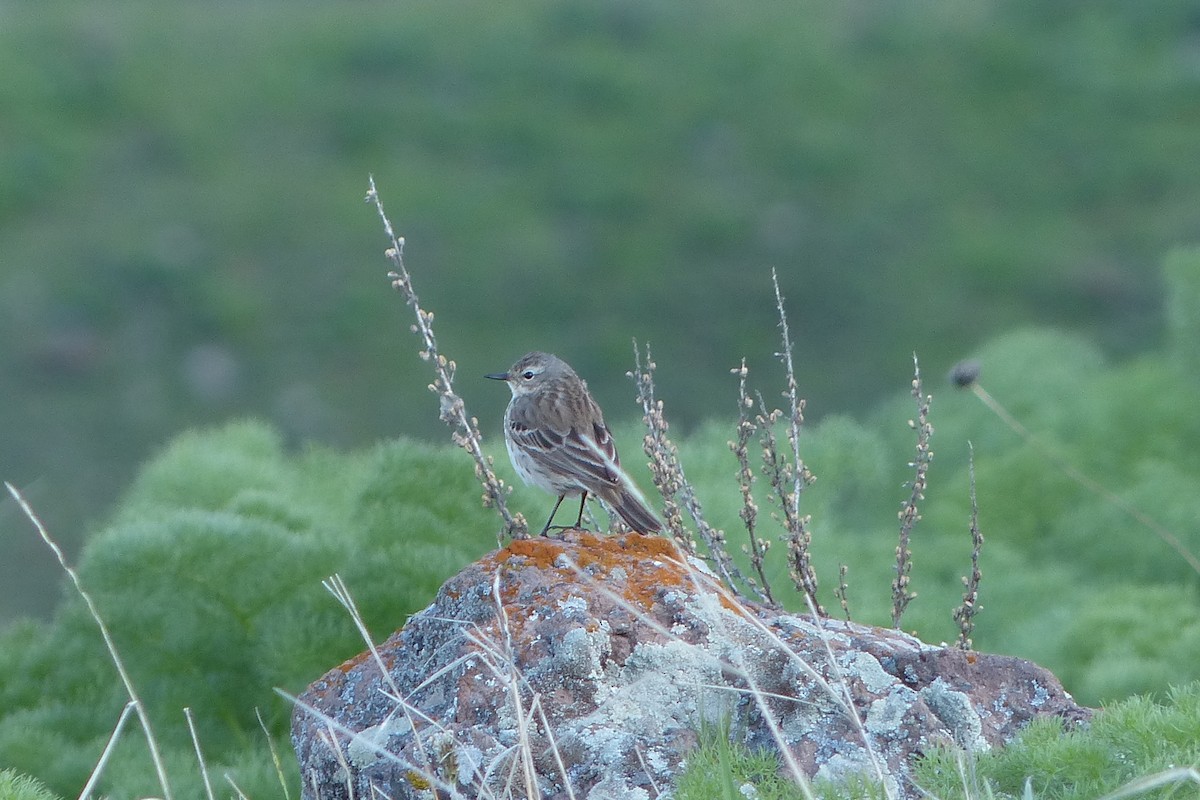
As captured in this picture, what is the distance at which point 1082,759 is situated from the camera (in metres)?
3.82

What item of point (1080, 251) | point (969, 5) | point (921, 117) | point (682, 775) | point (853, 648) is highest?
point (969, 5)

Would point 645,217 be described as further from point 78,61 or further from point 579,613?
point 579,613

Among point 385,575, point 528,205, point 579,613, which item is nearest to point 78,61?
point 528,205

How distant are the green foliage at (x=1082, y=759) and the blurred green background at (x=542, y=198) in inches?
341

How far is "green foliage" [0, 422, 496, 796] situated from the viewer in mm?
6348

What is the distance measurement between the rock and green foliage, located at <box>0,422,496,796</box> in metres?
1.87

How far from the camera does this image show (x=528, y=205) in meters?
15.7

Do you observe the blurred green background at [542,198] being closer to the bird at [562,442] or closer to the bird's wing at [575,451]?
the bird at [562,442]

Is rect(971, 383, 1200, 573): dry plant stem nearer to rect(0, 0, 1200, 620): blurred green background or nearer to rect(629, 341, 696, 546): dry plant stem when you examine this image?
rect(629, 341, 696, 546): dry plant stem

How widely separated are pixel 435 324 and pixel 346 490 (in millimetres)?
6041

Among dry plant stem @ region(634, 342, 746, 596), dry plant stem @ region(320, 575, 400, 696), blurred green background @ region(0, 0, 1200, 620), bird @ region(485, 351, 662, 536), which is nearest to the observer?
dry plant stem @ region(320, 575, 400, 696)

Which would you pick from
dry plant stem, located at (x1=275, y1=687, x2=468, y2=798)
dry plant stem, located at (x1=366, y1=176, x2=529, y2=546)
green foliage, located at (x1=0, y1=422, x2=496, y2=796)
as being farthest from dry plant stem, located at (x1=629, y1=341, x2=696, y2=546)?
dry plant stem, located at (x1=275, y1=687, x2=468, y2=798)

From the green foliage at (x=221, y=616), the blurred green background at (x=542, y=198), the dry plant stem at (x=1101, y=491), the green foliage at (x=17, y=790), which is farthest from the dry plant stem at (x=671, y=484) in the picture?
the blurred green background at (x=542, y=198)

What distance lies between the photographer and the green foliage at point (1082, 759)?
12.3 ft
